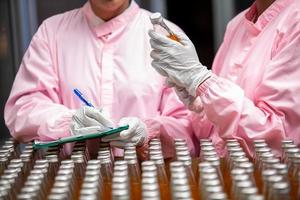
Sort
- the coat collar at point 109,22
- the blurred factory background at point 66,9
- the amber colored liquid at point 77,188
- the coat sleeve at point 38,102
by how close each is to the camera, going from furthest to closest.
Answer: the blurred factory background at point 66,9
the coat collar at point 109,22
the coat sleeve at point 38,102
the amber colored liquid at point 77,188

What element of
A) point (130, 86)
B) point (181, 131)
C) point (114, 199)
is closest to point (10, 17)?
Result: point (130, 86)

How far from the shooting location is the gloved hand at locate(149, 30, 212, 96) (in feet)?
4.57

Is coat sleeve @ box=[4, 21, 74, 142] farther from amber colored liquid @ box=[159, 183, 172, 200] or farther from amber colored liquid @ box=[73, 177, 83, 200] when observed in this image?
amber colored liquid @ box=[159, 183, 172, 200]

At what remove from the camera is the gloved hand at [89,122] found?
4.54 feet

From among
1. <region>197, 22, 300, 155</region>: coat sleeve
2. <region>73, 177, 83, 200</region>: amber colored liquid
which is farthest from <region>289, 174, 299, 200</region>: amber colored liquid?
<region>73, 177, 83, 200</region>: amber colored liquid

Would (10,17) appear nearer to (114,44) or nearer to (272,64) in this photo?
(114,44)

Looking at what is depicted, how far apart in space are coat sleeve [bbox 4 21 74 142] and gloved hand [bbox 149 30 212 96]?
0.35 m

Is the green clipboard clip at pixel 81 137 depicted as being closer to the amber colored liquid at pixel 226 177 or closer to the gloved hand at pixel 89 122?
the gloved hand at pixel 89 122

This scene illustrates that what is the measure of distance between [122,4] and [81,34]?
19 cm

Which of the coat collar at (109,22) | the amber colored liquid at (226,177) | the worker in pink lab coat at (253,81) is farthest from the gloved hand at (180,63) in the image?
the coat collar at (109,22)

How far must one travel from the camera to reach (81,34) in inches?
71.3

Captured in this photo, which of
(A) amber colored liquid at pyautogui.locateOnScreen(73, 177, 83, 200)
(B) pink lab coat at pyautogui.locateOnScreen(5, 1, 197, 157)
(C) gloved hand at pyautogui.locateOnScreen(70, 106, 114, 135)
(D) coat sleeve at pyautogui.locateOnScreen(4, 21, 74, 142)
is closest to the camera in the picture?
(A) amber colored liquid at pyautogui.locateOnScreen(73, 177, 83, 200)

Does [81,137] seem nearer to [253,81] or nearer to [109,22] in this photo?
[253,81]

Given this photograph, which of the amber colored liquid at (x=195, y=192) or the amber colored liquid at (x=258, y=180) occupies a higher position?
the amber colored liquid at (x=258, y=180)
